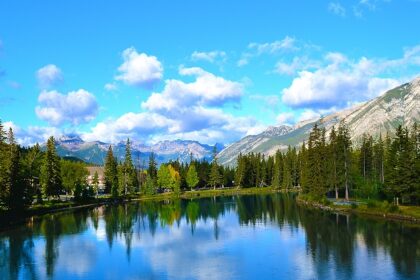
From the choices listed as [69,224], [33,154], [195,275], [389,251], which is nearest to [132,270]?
[195,275]

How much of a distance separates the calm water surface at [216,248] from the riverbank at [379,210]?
3755 millimetres

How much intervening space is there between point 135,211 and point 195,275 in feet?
265

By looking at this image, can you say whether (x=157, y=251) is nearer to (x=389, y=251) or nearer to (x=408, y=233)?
(x=389, y=251)

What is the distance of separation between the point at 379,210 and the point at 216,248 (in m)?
42.3

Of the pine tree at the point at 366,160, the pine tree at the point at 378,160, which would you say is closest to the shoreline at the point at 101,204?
the pine tree at the point at 366,160

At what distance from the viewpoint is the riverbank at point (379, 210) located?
83.5 meters

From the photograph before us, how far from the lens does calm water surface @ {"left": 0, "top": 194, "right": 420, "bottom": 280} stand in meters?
50.8

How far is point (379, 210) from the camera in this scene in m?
92.1

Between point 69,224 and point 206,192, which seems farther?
point 206,192

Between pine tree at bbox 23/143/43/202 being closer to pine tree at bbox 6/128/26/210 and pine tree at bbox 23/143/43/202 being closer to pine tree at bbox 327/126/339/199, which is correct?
pine tree at bbox 6/128/26/210

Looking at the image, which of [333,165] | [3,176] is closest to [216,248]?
[3,176]

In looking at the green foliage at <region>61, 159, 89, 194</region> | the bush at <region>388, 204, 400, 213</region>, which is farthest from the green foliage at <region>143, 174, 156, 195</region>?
the bush at <region>388, 204, 400, 213</region>

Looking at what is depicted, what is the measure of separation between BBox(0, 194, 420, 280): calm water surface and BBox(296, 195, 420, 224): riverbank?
375 centimetres

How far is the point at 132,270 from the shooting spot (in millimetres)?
53406
